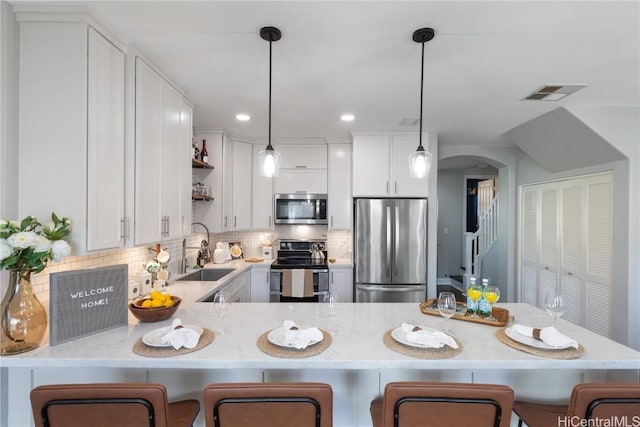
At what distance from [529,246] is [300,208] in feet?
10.9

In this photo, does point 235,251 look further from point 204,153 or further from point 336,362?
point 336,362

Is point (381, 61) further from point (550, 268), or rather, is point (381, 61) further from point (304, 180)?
point (550, 268)

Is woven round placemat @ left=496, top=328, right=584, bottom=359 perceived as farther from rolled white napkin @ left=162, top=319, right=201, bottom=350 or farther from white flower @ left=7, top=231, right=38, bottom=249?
white flower @ left=7, top=231, right=38, bottom=249

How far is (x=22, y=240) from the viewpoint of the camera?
1.15 m

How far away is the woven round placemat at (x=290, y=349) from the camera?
1199 millimetres

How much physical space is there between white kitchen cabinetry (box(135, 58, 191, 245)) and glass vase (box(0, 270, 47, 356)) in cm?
56

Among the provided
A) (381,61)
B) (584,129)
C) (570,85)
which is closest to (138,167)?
(381,61)

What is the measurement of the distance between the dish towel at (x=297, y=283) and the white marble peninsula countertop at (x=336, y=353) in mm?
1702

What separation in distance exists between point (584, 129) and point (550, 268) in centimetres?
183

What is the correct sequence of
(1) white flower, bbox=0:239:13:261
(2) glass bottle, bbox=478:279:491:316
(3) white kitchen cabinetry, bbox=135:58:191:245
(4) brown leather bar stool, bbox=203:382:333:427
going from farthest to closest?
(3) white kitchen cabinetry, bbox=135:58:191:245, (2) glass bottle, bbox=478:279:491:316, (1) white flower, bbox=0:239:13:261, (4) brown leather bar stool, bbox=203:382:333:427

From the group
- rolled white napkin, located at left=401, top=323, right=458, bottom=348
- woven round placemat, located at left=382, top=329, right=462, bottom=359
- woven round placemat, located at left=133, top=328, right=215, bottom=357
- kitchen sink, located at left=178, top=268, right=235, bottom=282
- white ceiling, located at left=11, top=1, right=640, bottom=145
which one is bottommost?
kitchen sink, located at left=178, top=268, right=235, bottom=282

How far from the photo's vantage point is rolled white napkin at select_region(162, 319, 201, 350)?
4.04 ft

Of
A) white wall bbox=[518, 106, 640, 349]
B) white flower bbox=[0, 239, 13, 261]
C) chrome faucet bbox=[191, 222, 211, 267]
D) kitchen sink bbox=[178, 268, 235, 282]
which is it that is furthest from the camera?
chrome faucet bbox=[191, 222, 211, 267]

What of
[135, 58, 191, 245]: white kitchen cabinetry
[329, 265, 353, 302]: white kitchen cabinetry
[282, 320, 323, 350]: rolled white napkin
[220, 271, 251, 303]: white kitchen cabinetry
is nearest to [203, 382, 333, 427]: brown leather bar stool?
[282, 320, 323, 350]: rolled white napkin
